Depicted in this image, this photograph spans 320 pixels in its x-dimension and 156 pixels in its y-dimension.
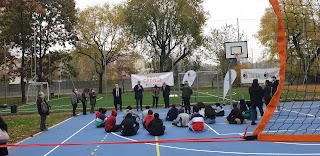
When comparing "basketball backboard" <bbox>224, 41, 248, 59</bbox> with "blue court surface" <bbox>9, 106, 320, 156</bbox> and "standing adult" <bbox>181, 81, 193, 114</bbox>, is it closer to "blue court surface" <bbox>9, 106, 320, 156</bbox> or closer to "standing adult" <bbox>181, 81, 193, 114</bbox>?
"standing adult" <bbox>181, 81, 193, 114</bbox>

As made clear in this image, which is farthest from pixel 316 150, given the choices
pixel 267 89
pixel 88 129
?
pixel 88 129

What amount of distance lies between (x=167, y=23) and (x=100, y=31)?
989 cm

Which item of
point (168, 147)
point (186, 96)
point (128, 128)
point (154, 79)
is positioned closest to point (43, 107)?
point (128, 128)

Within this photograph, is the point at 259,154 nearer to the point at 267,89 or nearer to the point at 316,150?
the point at 316,150

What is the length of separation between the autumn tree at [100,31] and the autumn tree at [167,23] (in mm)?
2766

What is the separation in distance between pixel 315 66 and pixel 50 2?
32.3 metres

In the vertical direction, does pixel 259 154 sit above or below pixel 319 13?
below

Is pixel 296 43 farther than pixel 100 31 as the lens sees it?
No

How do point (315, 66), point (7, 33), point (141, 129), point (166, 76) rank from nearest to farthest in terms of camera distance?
point (315, 66) → point (141, 129) → point (166, 76) → point (7, 33)

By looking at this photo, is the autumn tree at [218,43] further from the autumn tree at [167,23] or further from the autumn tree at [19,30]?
the autumn tree at [19,30]

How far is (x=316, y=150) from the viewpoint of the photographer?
7934 mm

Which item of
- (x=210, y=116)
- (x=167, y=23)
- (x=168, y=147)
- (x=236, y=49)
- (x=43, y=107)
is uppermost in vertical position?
(x=167, y=23)

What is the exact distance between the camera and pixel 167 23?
4212cm

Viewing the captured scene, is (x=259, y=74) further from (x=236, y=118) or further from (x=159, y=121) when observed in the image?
(x=159, y=121)
